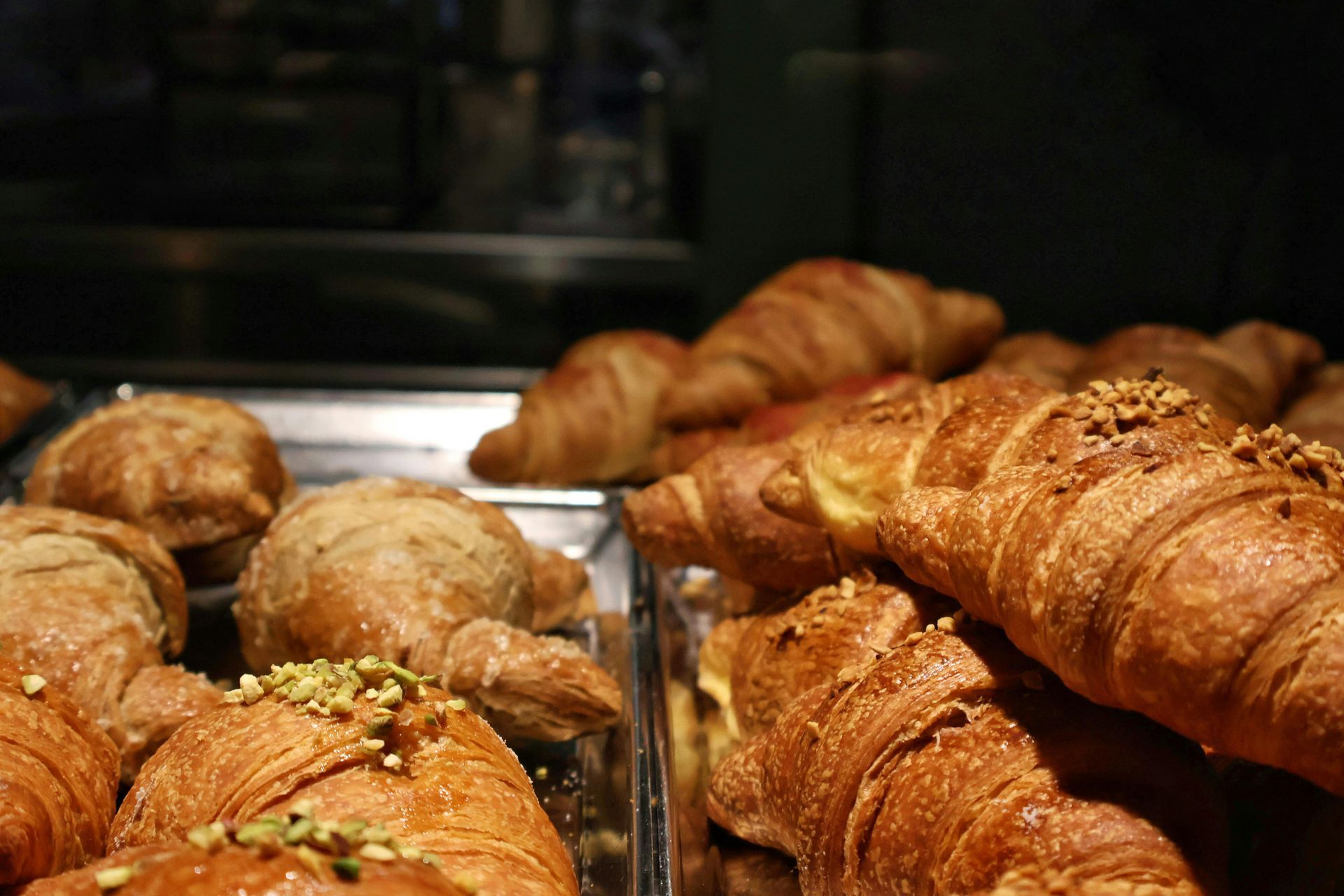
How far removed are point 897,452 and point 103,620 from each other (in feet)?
2.96

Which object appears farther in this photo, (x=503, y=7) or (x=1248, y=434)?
(x=503, y=7)

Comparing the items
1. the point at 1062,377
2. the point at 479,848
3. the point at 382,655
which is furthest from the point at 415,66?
the point at 479,848

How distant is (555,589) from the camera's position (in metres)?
1.59

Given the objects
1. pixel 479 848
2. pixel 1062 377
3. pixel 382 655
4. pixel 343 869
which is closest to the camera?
pixel 343 869

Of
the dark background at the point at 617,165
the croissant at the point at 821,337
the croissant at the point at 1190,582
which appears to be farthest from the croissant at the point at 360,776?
the dark background at the point at 617,165

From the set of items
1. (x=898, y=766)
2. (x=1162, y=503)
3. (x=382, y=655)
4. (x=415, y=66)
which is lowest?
(x=382, y=655)

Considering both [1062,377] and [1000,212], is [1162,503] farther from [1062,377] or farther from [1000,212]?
[1000,212]

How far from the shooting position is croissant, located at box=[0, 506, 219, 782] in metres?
1.22

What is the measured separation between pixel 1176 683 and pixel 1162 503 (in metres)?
0.13

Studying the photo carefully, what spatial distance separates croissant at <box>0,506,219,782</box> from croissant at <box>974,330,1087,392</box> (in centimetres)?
139

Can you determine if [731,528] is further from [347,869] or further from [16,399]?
[16,399]

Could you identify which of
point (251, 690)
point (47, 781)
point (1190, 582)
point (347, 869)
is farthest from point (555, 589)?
point (1190, 582)

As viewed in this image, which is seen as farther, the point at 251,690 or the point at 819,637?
the point at 819,637

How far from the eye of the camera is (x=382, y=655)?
4.32 ft
